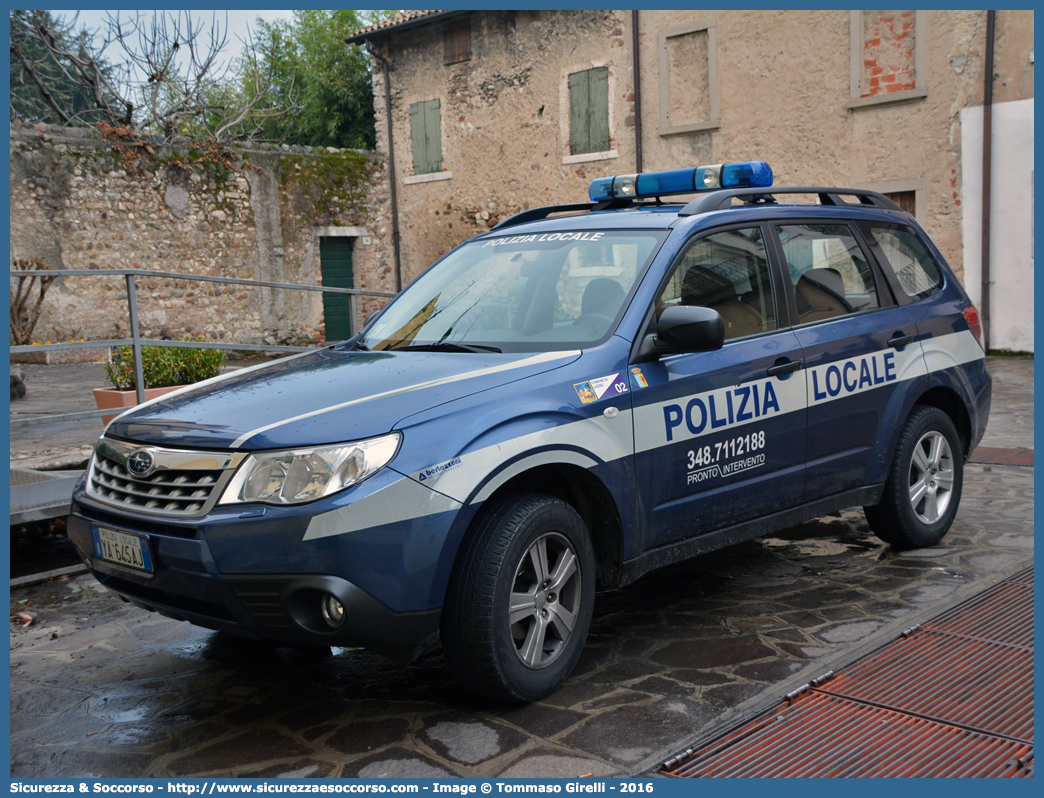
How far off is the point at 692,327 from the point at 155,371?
19.6 feet

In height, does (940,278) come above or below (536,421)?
above

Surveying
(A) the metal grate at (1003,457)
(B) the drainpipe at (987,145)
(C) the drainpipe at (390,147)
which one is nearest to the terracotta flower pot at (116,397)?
(A) the metal grate at (1003,457)

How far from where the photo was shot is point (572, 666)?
3.51 m

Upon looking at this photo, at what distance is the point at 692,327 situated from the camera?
12.0 ft

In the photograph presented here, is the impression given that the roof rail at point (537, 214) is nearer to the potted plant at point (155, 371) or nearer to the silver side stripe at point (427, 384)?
the silver side stripe at point (427, 384)

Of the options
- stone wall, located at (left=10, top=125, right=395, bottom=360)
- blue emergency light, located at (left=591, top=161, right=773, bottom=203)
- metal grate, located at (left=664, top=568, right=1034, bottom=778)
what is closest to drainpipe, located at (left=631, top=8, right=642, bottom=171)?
stone wall, located at (left=10, top=125, right=395, bottom=360)

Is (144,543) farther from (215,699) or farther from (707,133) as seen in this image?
(707,133)

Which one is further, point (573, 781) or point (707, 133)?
point (707, 133)

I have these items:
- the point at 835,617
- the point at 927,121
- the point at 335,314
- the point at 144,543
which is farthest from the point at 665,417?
the point at 335,314

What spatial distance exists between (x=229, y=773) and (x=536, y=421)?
1534 millimetres

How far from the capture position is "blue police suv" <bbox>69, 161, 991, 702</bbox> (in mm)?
3008

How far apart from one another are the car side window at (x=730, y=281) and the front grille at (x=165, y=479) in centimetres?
194

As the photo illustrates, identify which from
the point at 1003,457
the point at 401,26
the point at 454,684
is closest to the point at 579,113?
the point at 401,26

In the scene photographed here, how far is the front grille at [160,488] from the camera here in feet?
10.2
